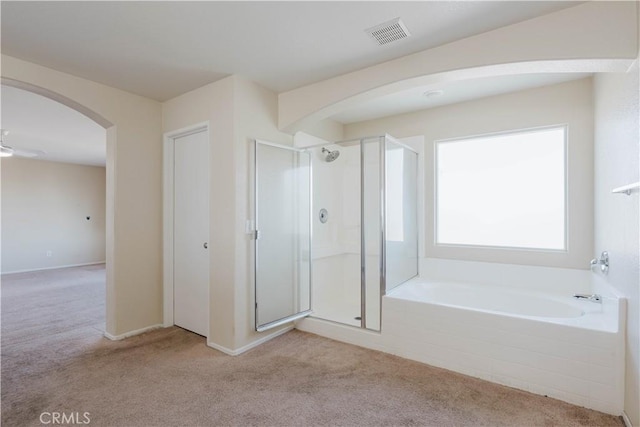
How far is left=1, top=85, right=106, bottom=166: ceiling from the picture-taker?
3.56 meters

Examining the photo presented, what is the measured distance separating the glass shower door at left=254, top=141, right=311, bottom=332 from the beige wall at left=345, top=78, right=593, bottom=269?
1.44 metres

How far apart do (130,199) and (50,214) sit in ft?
18.8

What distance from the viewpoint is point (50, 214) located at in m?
7.20

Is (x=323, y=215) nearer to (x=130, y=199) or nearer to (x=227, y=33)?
(x=130, y=199)

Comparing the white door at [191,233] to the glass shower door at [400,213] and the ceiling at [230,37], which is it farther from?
the glass shower door at [400,213]

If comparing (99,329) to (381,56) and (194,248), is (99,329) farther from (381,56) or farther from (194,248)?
(381,56)

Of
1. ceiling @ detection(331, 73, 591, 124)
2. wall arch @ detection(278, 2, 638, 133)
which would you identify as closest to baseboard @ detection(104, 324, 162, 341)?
wall arch @ detection(278, 2, 638, 133)

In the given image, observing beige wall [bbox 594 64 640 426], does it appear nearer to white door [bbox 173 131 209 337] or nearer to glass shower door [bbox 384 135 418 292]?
glass shower door [bbox 384 135 418 292]

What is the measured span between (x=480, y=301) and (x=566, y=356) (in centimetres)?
118

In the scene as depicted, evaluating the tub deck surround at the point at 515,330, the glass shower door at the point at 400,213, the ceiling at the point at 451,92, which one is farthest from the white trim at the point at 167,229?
the glass shower door at the point at 400,213

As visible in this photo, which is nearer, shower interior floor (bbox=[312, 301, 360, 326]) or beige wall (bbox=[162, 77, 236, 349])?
beige wall (bbox=[162, 77, 236, 349])

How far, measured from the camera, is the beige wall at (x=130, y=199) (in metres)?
3.07

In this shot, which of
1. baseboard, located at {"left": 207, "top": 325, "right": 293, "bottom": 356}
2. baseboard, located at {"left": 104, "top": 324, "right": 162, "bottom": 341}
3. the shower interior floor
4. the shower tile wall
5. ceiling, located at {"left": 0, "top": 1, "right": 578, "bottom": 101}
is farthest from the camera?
the shower tile wall

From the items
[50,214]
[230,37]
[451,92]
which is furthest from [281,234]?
[50,214]
